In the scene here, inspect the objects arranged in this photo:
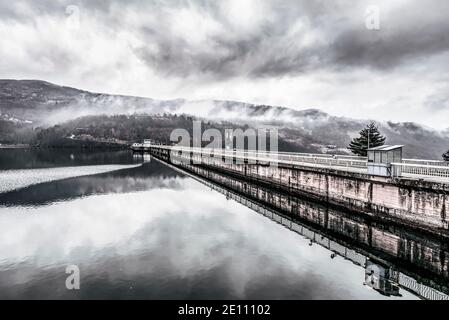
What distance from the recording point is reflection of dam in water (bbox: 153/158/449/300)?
48.0 ft

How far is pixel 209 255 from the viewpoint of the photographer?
19344mm

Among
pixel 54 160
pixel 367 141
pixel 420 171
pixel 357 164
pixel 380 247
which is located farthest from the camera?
pixel 54 160

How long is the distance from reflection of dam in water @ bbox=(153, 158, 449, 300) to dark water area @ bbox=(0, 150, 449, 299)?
0.06 m

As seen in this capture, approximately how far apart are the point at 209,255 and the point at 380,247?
11283 mm

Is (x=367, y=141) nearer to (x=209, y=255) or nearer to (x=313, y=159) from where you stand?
(x=313, y=159)

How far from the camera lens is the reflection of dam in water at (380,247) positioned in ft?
48.0

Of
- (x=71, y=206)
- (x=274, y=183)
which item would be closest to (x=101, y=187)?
(x=71, y=206)

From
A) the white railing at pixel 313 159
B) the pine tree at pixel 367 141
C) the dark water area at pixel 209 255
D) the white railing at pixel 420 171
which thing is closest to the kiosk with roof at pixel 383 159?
the white railing at pixel 420 171

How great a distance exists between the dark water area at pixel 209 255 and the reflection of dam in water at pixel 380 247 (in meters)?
0.06

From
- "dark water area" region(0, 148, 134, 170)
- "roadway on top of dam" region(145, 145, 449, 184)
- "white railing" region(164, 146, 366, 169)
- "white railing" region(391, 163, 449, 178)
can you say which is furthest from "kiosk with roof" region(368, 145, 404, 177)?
"dark water area" region(0, 148, 134, 170)

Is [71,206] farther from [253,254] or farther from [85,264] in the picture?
[253,254]

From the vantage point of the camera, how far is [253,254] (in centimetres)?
1956

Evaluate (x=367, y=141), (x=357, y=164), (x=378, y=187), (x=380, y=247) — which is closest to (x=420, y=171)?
(x=378, y=187)
